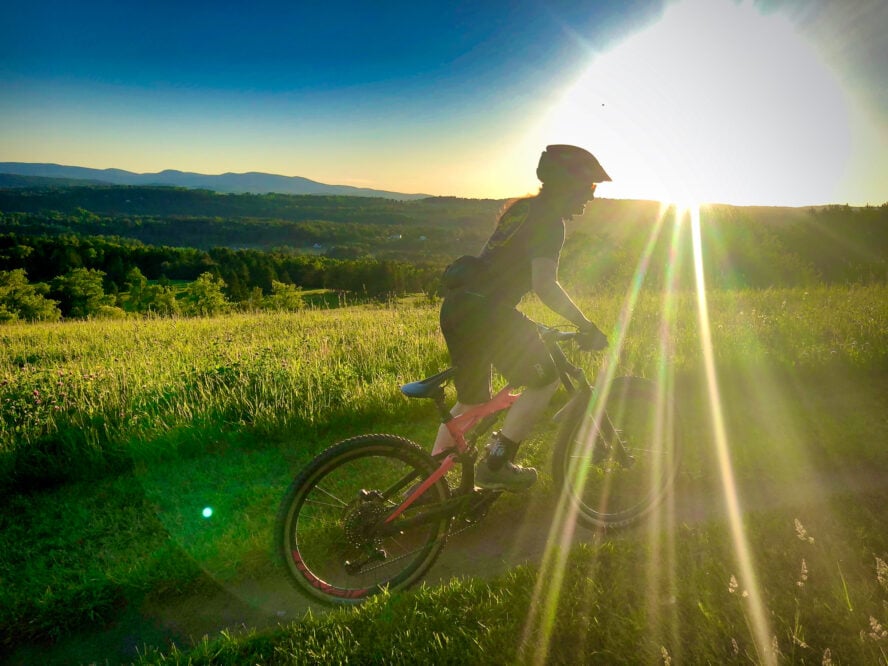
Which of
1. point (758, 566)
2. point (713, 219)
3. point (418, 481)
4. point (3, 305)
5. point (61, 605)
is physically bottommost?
point (3, 305)

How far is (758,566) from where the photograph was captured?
129 inches

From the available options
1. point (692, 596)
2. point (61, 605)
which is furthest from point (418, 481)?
point (61, 605)

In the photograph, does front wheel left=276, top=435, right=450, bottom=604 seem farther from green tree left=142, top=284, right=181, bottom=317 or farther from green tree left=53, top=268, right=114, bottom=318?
green tree left=53, top=268, right=114, bottom=318

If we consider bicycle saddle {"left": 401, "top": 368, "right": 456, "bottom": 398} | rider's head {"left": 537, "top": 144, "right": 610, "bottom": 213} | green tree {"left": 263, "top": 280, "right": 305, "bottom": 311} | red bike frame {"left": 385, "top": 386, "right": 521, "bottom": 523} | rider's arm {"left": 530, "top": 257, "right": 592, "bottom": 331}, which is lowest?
green tree {"left": 263, "top": 280, "right": 305, "bottom": 311}

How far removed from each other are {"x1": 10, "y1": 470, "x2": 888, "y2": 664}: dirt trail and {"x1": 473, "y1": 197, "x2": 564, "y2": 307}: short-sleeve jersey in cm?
195

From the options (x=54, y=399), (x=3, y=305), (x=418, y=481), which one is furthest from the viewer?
(x=3, y=305)

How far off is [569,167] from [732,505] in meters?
3.26

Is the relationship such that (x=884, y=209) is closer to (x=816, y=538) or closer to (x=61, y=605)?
(x=816, y=538)

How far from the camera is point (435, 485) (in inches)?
141

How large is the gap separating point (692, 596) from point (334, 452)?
→ 2.33 meters

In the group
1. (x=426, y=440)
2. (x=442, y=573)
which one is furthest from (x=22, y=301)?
(x=442, y=573)

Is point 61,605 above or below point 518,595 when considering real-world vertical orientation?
below

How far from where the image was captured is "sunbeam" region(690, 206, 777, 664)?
2.61 meters

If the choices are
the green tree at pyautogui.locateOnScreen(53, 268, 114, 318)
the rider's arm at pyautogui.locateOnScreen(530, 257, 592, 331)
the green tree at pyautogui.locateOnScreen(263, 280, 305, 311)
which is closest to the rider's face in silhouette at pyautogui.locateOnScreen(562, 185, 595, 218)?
the rider's arm at pyautogui.locateOnScreen(530, 257, 592, 331)
